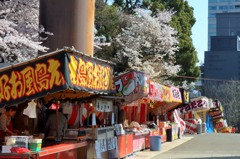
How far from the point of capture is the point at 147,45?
106 ft

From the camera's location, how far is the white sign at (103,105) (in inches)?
569

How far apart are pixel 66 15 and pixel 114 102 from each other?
3.66m

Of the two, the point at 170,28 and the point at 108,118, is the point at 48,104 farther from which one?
the point at 170,28

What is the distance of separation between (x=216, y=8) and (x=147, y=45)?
483ft

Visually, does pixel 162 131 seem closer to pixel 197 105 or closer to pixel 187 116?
pixel 197 105

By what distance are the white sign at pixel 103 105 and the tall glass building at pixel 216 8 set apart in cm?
15890

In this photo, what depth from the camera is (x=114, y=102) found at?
667 inches

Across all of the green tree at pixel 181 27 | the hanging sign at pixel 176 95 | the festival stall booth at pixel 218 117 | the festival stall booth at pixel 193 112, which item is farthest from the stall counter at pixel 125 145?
the festival stall booth at pixel 218 117

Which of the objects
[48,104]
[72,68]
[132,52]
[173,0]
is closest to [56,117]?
[48,104]

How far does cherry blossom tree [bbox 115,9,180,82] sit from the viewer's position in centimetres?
3203

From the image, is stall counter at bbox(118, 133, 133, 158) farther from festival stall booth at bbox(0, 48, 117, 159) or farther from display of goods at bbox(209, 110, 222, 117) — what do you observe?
display of goods at bbox(209, 110, 222, 117)

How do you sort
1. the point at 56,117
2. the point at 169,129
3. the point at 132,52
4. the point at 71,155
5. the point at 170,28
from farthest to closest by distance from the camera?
the point at 170,28, the point at 132,52, the point at 169,129, the point at 56,117, the point at 71,155

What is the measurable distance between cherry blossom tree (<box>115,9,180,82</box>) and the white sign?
629 inches

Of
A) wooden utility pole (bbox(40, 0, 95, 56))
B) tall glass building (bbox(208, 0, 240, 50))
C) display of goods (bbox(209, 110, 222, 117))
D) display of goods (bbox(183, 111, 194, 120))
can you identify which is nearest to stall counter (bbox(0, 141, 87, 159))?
wooden utility pole (bbox(40, 0, 95, 56))
